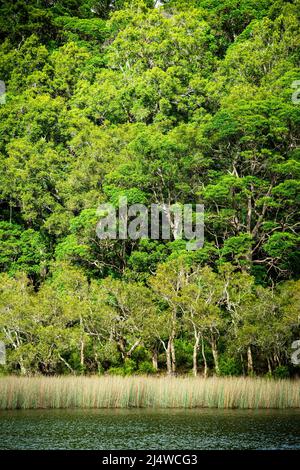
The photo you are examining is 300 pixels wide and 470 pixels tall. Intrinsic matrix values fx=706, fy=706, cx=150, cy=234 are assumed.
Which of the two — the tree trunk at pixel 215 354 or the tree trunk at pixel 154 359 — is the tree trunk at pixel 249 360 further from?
the tree trunk at pixel 154 359

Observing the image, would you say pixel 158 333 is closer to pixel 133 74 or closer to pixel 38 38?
pixel 133 74

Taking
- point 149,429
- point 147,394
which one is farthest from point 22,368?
point 149,429

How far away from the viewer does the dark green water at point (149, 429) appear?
38.0ft

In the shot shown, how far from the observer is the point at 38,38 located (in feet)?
124

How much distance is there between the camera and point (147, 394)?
16531 millimetres

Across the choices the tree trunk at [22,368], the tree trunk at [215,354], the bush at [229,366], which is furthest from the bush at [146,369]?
the tree trunk at [22,368]

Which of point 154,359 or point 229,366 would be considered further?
point 154,359

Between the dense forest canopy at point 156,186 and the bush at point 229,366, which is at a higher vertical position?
the dense forest canopy at point 156,186

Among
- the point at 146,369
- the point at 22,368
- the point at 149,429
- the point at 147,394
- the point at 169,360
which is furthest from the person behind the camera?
the point at 146,369

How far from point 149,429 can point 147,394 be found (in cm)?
353

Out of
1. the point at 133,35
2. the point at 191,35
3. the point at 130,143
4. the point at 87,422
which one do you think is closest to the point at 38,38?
the point at 133,35

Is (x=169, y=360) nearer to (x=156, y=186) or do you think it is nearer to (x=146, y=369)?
(x=146, y=369)

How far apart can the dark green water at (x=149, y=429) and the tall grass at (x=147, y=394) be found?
25.4 inches

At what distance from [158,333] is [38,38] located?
22.0 m
